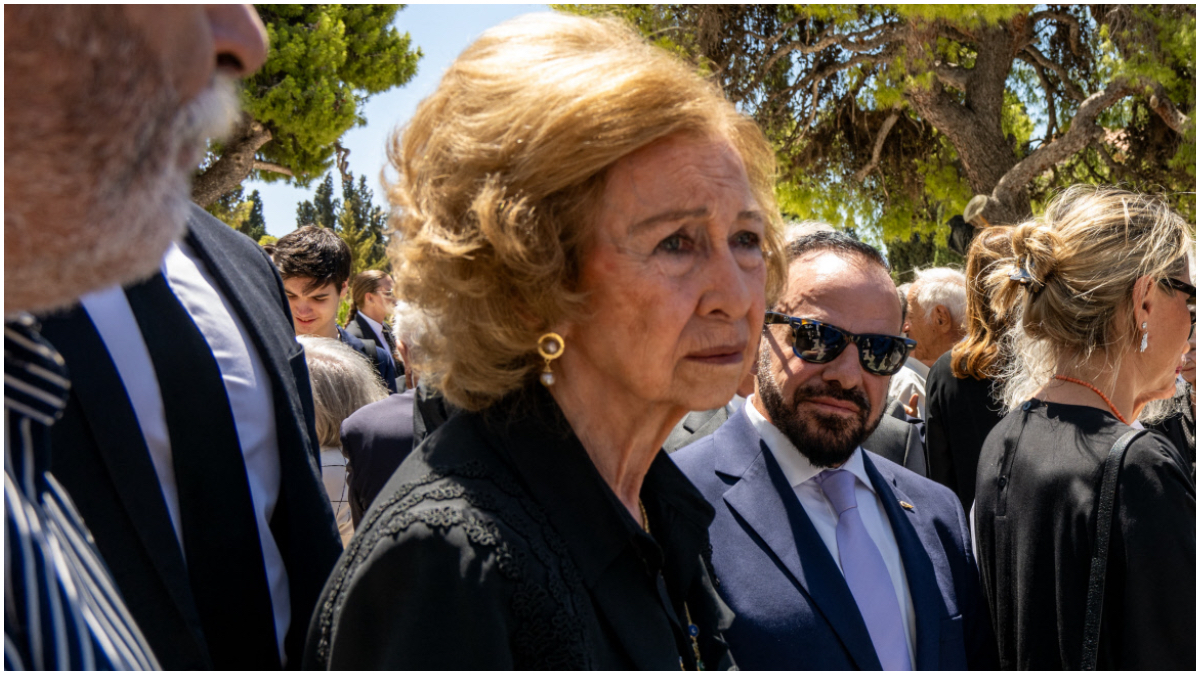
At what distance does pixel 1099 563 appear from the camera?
2.30m

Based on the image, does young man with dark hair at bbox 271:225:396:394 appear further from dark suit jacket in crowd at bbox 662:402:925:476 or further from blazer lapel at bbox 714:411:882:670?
blazer lapel at bbox 714:411:882:670

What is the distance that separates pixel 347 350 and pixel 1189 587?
3367 mm

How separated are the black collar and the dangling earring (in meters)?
0.03

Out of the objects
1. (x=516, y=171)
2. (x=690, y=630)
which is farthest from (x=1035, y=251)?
(x=516, y=171)

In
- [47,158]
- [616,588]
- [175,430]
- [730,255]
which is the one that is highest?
[47,158]

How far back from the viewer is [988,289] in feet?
11.9

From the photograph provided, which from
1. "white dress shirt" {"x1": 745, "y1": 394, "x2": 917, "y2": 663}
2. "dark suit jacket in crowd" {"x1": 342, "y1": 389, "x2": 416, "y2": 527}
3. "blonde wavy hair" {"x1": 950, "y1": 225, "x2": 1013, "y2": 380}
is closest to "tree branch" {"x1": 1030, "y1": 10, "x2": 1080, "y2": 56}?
"blonde wavy hair" {"x1": 950, "y1": 225, "x2": 1013, "y2": 380}

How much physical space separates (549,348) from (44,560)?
87 centimetres

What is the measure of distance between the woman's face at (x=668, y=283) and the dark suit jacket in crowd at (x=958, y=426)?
2951 mm

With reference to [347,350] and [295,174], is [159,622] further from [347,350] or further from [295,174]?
[295,174]

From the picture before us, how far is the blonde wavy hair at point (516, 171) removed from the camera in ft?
5.14

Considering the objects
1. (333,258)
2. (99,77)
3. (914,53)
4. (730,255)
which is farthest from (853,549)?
(914,53)

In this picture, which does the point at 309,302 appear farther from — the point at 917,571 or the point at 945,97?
the point at 945,97

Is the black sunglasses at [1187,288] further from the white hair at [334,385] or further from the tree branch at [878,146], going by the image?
the tree branch at [878,146]
